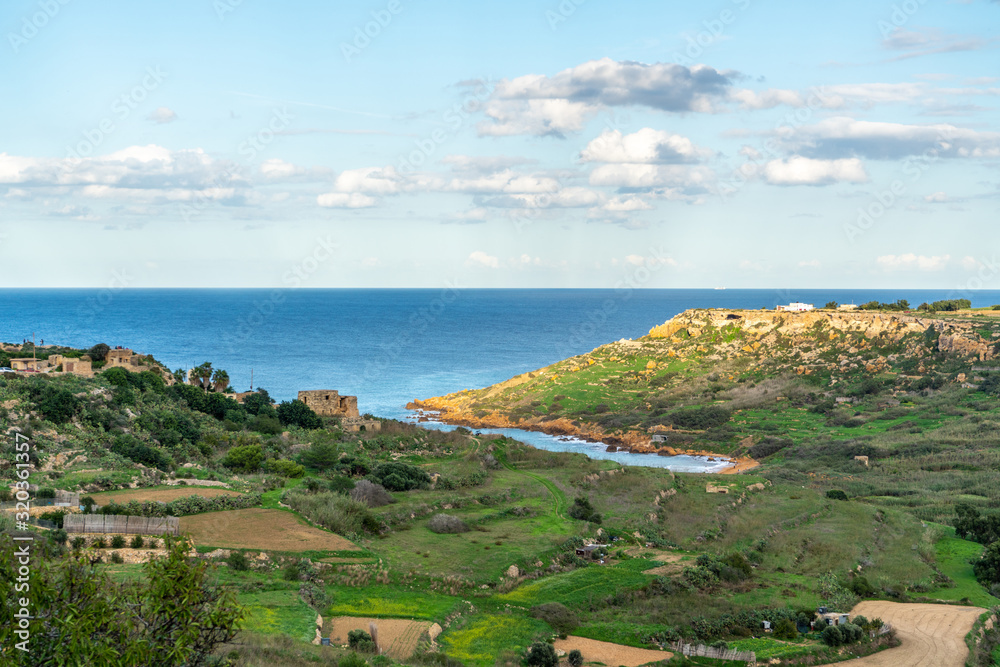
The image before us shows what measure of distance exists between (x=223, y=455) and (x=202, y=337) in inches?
5419

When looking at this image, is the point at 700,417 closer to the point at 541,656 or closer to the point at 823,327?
the point at 823,327

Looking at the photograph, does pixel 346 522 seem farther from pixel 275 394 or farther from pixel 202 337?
pixel 202 337

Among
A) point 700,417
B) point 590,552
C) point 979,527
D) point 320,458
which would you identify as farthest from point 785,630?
point 700,417

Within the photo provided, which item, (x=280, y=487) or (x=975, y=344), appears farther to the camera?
(x=975, y=344)

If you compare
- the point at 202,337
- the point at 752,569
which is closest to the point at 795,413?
the point at 752,569

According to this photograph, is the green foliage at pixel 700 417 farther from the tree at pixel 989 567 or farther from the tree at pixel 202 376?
the tree at pixel 202 376

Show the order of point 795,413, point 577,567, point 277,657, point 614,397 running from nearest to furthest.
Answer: point 277,657
point 577,567
point 795,413
point 614,397

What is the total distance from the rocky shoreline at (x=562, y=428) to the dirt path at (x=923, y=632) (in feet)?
102

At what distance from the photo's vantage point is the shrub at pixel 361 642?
1991 cm

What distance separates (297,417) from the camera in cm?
5641

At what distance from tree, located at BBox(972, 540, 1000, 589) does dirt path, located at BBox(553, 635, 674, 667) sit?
15.5 metres

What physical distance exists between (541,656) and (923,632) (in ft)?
42.2

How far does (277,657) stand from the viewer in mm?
16875

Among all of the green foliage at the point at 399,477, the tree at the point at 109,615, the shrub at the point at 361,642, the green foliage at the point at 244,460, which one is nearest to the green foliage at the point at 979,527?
the green foliage at the point at 399,477
